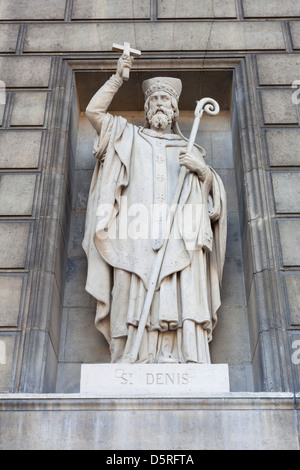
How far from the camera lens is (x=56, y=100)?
33.6ft

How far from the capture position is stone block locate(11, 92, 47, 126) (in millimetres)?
10000

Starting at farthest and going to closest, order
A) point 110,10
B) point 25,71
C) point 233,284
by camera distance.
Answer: point 110,10 → point 25,71 → point 233,284

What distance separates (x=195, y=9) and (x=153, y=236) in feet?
15.0

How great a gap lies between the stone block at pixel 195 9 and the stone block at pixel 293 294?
4781 mm

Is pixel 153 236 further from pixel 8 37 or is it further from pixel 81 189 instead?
pixel 8 37

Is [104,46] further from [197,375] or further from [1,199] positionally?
[197,375]

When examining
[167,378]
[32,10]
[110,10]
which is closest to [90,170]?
[110,10]

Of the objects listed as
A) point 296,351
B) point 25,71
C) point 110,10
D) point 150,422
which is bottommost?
point 150,422

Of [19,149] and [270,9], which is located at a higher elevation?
[270,9]

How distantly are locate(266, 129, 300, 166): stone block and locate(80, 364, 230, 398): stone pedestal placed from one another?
3.46 m

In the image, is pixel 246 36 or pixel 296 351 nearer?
pixel 296 351

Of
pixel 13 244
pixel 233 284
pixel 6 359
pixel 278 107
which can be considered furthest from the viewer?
pixel 278 107

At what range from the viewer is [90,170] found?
1061 cm

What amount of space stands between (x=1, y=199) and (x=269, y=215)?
359cm
